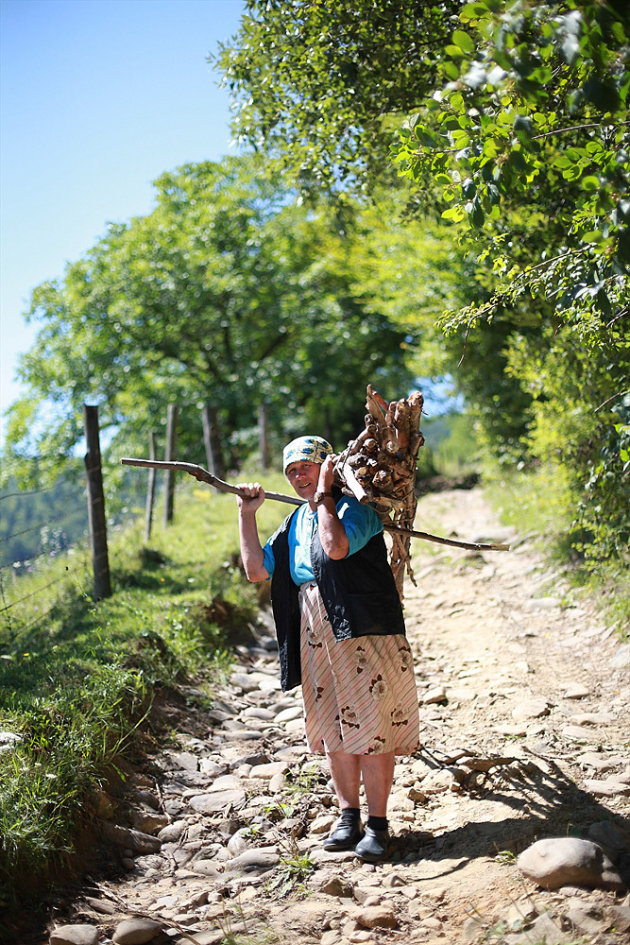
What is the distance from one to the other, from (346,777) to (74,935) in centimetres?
137

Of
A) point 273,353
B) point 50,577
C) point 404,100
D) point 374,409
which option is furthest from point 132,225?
point 374,409

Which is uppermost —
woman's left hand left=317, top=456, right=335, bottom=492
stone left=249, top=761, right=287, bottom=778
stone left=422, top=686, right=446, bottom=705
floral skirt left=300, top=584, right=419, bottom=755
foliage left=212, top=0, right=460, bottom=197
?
foliage left=212, top=0, right=460, bottom=197

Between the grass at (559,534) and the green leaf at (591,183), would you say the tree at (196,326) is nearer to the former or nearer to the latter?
the grass at (559,534)

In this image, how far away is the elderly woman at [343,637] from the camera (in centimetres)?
363

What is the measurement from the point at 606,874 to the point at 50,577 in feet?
20.7

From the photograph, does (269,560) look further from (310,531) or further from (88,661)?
(88,661)

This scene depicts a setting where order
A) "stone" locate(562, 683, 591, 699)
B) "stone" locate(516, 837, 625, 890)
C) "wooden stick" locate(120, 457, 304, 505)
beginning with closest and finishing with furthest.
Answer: "stone" locate(516, 837, 625, 890) < "wooden stick" locate(120, 457, 304, 505) < "stone" locate(562, 683, 591, 699)

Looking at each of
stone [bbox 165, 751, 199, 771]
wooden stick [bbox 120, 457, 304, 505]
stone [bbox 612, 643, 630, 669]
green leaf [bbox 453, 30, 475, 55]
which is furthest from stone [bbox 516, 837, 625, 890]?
green leaf [bbox 453, 30, 475, 55]

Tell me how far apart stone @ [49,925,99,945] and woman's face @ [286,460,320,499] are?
80.6 inches

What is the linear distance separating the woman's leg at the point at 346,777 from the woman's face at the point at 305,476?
128 centimetres

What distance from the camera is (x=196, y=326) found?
20078 mm

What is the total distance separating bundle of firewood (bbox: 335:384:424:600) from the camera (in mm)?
3752

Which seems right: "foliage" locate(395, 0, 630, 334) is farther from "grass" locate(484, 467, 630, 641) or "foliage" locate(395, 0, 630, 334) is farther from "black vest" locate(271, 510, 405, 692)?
"grass" locate(484, 467, 630, 641)

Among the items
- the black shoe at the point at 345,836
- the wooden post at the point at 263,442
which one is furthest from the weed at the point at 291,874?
the wooden post at the point at 263,442
